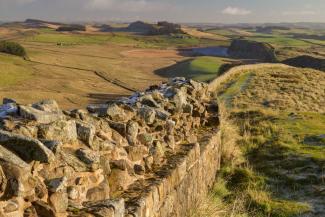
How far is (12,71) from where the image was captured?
54125 mm

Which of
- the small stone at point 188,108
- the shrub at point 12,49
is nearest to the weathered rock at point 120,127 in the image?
the small stone at point 188,108

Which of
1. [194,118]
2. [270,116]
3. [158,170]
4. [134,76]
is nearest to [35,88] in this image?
[134,76]

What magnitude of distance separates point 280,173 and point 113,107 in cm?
484

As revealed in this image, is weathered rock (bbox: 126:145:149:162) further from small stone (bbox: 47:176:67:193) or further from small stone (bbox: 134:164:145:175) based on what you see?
small stone (bbox: 47:176:67:193)

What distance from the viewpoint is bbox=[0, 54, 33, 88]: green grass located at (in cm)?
4819

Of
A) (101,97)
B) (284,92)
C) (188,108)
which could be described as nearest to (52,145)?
(188,108)

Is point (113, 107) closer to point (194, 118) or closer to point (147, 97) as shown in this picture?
point (147, 97)

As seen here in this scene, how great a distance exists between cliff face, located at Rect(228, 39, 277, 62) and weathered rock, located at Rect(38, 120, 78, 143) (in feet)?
304

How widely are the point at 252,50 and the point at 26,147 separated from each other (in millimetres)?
112241

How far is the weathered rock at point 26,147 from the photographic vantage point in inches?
155

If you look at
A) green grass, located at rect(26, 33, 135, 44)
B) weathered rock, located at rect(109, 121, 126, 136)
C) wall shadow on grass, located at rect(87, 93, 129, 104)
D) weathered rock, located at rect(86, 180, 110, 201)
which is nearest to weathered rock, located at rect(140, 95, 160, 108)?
weathered rock, located at rect(109, 121, 126, 136)

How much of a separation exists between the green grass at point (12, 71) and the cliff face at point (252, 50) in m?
52.5

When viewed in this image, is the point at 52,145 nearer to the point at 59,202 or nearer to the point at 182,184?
the point at 59,202

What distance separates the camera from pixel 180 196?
5.86 m
